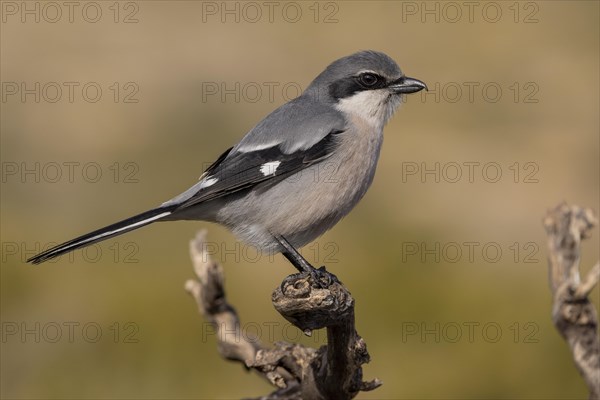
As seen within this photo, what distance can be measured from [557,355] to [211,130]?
12.6 feet

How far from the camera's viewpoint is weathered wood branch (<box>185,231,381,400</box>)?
311 centimetres

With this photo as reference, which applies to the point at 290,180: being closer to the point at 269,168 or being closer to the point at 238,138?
the point at 269,168

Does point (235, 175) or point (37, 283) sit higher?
point (235, 175)

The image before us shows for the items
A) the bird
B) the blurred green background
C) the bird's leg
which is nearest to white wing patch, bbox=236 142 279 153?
the bird

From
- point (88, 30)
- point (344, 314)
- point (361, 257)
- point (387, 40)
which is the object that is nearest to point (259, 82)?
point (387, 40)

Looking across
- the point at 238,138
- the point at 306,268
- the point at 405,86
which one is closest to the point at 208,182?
the point at 306,268

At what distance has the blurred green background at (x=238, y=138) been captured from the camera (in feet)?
16.5

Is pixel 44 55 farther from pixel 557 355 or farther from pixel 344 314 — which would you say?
pixel 344 314

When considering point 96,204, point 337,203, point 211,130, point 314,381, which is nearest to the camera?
point 314,381

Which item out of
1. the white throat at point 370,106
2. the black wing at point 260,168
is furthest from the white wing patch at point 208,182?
the white throat at point 370,106

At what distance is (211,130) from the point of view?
8.10 metres

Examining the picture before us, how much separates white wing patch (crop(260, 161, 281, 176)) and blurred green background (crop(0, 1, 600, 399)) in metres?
1.20

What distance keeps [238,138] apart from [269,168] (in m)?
3.94

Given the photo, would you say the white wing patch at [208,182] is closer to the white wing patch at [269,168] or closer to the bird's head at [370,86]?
the white wing patch at [269,168]
